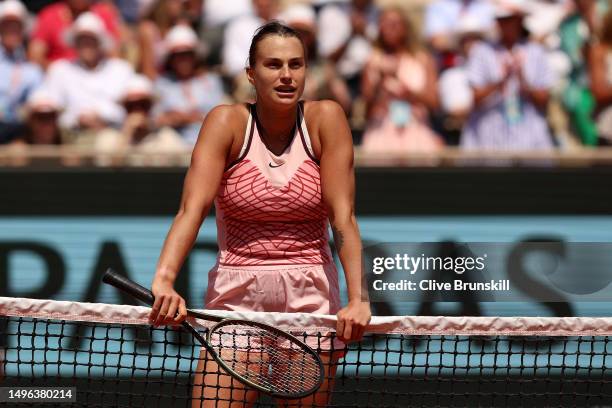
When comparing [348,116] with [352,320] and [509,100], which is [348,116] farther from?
[352,320]

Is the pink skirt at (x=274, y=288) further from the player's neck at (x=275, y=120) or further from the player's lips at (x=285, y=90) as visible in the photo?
the player's lips at (x=285, y=90)

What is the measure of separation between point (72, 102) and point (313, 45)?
1760 mm

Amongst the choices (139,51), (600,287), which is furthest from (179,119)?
(600,287)

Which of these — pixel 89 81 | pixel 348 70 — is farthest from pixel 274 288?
pixel 89 81

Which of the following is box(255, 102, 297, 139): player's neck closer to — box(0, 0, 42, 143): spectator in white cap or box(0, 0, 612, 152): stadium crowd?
box(0, 0, 612, 152): stadium crowd

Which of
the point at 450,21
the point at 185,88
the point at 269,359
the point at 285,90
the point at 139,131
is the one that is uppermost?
the point at 450,21

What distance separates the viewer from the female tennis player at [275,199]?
3941mm

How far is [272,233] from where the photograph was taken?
408 cm

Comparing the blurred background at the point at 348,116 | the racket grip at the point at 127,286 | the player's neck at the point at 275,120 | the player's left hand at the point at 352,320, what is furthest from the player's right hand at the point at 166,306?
the blurred background at the point at 348,116

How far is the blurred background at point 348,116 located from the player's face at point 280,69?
127 inches

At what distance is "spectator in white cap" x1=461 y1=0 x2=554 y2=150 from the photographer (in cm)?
818

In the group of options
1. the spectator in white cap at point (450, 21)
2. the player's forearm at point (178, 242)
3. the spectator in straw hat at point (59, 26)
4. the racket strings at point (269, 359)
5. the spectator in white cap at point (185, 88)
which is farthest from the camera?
the spectator in straw hat at point (59, 26)

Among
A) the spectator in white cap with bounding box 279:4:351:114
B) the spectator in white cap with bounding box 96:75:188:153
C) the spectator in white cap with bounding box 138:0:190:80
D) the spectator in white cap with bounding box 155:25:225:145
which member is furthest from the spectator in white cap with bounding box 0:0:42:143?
the spectator in white cap with bounding box 279:4:351:114

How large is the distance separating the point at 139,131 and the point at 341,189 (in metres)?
4.45
